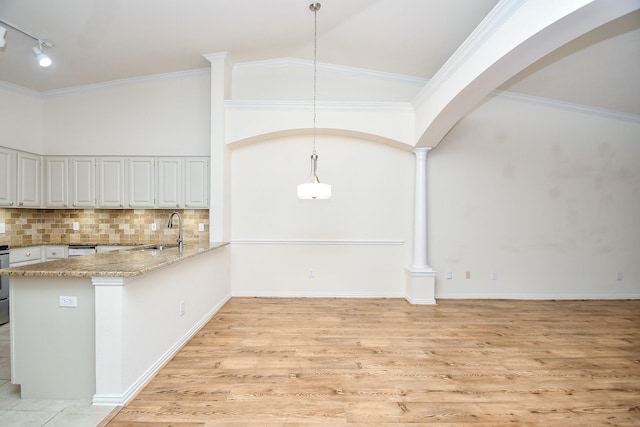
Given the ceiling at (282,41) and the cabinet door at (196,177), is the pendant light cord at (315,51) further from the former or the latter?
the cabinet door at (196,177)

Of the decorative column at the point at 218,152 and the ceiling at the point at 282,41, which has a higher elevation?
the ceiling at the point at 282,41

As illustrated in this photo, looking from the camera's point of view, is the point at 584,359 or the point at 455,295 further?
the point at 455,295

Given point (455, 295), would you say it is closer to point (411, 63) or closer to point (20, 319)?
point (411, 63)

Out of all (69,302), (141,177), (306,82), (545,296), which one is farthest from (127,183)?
(545,296)

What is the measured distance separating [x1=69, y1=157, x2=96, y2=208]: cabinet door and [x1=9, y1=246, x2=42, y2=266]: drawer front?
0.90 meters

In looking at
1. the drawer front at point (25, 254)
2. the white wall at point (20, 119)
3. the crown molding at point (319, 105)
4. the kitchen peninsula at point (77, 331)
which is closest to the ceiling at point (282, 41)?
the white wall at point (20, 119)

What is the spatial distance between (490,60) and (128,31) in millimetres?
4022

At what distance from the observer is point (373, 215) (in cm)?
504

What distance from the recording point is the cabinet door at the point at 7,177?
→ 4.20 meters

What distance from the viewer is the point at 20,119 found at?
4.71 m

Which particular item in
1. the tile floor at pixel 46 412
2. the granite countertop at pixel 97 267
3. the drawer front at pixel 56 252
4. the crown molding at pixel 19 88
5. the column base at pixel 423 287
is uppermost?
the crown molding at pixel 19 88

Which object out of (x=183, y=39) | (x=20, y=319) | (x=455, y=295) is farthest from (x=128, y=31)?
(x=455, y=295)

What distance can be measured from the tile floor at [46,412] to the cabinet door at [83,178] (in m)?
3.18

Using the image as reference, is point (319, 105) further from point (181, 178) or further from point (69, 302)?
point (69, 302)
